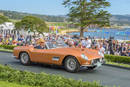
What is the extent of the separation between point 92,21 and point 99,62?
29872 mm

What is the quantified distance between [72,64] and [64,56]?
1.78 ft

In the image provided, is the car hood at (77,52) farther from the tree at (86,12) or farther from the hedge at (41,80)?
the tree at (86,12)

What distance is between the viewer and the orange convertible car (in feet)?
31.2

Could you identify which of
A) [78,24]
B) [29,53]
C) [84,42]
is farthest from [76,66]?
[78,24]

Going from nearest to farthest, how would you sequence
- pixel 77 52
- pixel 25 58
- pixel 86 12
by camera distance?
pixel 77 52 → pixel 25 58 → pixel 86 12

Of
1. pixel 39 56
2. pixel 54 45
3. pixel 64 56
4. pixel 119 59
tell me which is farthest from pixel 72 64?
pixel 119 59

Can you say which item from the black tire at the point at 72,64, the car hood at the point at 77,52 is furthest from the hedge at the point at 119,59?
the black tire at the point at 72,64

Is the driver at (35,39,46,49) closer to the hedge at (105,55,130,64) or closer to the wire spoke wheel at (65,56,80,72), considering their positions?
the wire spoke wheel at (65,56,80,72)

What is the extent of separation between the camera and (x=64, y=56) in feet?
32.4

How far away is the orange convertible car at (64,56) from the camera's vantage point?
9496 millimetres

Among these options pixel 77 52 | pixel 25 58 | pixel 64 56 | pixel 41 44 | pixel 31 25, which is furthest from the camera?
pixel 31 25

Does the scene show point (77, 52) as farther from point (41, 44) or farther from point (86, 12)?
point (86, 12)

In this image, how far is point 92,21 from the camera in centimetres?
3919

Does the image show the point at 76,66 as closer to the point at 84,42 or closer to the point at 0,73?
the point at 0,73
